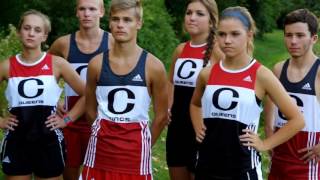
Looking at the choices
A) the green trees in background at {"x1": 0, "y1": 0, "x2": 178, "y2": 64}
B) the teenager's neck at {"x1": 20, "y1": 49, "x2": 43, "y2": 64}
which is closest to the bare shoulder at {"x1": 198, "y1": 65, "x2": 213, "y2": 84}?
the teenager's neck at {"x1": 20, "y1": 49, "x2": 43, "y2": 64}

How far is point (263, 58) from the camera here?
28.1 metres

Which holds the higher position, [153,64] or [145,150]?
[153,64]

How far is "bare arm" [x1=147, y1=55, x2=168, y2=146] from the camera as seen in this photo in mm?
4676

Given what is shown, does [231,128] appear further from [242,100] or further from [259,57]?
[259,57]

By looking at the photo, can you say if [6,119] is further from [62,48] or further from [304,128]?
[304,128]

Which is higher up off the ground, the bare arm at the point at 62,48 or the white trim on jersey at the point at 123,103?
the bare arm at the point at 62,48

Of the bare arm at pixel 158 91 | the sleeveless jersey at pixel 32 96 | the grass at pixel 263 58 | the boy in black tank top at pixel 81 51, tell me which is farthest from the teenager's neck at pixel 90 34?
the grass at pixel 263 58

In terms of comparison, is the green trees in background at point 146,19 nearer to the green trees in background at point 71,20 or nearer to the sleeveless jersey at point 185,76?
the green trees in background at point 71,20

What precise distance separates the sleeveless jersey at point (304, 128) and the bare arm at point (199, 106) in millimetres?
648

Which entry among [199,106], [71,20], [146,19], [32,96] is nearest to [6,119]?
[32,96]

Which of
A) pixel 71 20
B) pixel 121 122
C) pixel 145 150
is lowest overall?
pixel 145 150

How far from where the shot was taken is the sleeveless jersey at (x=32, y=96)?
5.06m

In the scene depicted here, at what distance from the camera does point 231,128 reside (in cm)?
439

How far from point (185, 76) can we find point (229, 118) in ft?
4.27
